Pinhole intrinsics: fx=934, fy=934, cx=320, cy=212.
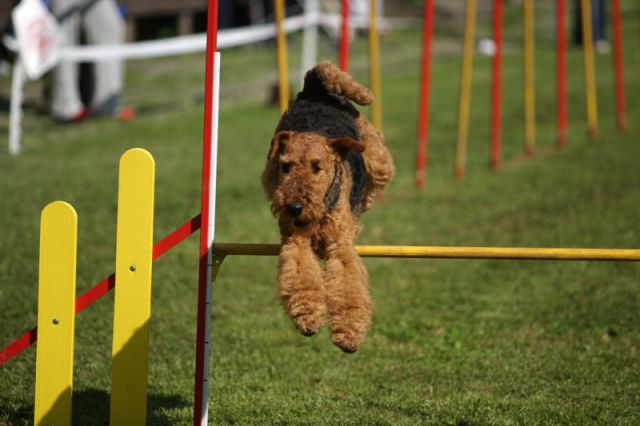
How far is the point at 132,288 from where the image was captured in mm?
3719

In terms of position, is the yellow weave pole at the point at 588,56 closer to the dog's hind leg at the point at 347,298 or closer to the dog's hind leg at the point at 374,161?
the dog's hind leg at the point at 374,161

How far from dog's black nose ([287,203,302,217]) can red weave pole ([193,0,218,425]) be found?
47 cm

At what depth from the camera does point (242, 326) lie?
604 centimetres

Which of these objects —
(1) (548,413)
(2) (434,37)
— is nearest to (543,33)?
(2) (434,37)

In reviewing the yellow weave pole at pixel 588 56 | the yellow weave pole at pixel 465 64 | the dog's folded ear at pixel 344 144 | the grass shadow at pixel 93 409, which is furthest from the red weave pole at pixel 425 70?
the dog's folded ear at pixel 344 144

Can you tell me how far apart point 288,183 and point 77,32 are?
1043cm

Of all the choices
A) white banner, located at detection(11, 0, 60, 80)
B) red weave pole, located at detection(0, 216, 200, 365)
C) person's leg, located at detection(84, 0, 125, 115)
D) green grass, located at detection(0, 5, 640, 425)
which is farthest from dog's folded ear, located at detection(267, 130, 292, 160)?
person's leg, located at detection(84, 0, 125, 115)

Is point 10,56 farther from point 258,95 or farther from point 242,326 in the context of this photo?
point 242,326

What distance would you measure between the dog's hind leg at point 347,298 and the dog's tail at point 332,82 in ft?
2.48

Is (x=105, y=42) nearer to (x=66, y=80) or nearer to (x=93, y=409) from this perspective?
(x=66, y=80)

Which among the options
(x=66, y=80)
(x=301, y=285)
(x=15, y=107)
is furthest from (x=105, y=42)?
(x=301, y=285)

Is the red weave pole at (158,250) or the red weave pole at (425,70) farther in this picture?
the red weave pole at (425,70)

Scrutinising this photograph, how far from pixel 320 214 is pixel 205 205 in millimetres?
536

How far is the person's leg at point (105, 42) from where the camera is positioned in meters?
12.9
